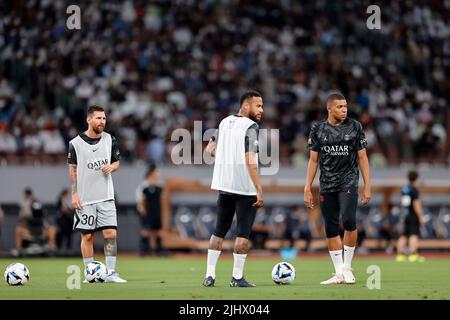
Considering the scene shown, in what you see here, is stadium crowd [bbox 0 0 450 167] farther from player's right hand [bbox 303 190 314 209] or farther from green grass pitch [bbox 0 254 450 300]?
player's right hand [bbox 303 190 314 209]

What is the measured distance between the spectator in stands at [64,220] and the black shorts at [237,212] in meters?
16.6

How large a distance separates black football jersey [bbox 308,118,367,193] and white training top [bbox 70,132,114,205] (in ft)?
10.9

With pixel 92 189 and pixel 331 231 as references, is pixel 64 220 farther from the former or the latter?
pixel 331 231

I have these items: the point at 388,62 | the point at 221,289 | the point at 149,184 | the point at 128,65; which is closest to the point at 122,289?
the point at 221,289

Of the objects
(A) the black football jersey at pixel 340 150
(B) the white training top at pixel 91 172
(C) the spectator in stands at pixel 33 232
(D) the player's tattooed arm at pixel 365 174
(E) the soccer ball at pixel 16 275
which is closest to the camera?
(E) the soccer ball at pixel 16 275

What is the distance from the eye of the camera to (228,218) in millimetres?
15406

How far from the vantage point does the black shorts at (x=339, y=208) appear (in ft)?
52.1

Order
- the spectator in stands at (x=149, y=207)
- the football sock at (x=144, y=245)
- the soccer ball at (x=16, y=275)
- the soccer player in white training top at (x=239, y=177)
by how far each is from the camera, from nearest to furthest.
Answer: the soccer player in white training top at (x=239, y=177)
the soccer ball at (x=16, y=275)
the spectator in stands at (x=149, y=207)
the football sock at (x=144, y=245)

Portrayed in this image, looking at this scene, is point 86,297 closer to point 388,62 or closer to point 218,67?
point 218,67

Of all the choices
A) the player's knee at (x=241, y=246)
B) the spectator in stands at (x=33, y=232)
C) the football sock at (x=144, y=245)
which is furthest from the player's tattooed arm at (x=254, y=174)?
the spectator in stands at (x=33, y=232)

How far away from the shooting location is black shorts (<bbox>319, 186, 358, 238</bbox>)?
15891mm

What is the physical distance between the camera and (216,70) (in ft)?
116

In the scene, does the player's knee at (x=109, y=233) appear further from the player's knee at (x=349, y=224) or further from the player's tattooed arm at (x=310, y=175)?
the player's knee at (x=349, y=224)

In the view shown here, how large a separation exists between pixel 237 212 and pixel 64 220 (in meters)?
17.3
